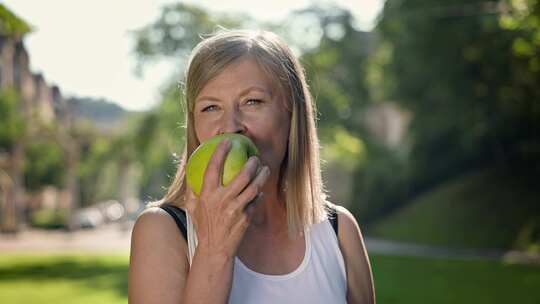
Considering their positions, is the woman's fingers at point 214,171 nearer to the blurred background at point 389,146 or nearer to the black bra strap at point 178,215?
the black bra strap at point 178,215

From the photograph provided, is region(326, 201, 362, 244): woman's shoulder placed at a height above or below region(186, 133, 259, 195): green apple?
below

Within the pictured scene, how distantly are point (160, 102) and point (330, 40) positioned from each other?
10.3 metres

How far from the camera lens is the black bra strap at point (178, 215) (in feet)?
6.20

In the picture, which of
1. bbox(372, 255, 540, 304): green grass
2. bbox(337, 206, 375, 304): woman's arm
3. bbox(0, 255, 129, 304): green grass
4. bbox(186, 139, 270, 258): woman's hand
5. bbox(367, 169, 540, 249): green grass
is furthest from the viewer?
bbox(367, 169, 540, 249): green grass

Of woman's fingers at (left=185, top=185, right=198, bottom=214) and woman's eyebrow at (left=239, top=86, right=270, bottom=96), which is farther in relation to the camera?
woman's eyebrow at (left=239, top=86, right=270, bottom=96)

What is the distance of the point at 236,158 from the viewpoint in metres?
1.83

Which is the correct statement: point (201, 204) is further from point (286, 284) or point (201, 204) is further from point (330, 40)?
point (330, 40)

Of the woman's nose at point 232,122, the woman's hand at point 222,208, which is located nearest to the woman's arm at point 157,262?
the woman's hand at point 222,208

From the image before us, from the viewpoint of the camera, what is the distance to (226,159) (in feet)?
5.96

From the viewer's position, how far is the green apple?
5.96ft

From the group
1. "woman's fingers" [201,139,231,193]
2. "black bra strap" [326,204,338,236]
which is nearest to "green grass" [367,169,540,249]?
"black bra strap" [326,204,338,236]

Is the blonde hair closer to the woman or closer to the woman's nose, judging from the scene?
the woman

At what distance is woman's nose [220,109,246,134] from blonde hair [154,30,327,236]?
4.7 inches

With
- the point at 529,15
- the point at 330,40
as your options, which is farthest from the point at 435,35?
the point at 529,15
